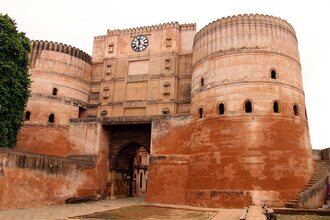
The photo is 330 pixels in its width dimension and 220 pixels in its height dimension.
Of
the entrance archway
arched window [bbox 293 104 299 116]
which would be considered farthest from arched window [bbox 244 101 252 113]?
the entrance archway

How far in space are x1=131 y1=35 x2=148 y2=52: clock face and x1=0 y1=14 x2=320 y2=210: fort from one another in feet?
0.26

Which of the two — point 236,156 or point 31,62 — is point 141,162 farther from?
point 236,156

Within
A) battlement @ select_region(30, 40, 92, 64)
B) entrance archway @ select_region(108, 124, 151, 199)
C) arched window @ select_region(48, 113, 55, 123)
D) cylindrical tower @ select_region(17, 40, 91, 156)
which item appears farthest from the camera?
battlement @ select_region(30, 40, 92, 64)

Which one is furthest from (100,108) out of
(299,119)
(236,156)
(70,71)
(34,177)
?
(299,119)

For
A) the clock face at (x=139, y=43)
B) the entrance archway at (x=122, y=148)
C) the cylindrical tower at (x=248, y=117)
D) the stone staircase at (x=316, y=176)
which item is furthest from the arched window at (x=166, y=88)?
the stone staircase at (x=316, y=176)

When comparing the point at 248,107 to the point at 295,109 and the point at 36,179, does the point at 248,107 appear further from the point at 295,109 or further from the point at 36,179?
the point at 36,179

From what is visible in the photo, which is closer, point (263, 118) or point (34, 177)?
point (34, 177)

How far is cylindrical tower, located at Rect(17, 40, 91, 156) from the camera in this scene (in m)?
23.2

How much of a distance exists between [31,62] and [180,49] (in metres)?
10.9

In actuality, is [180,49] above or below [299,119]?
above

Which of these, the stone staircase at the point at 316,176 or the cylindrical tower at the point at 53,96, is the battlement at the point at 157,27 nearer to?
the cylindrical tower at the point at 53,96

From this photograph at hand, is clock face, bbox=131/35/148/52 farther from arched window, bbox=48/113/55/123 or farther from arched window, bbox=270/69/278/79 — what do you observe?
arched window, bbox=270/69/278/79

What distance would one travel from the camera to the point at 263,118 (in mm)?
16375

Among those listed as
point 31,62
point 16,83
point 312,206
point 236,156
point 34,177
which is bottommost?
point 312,206
